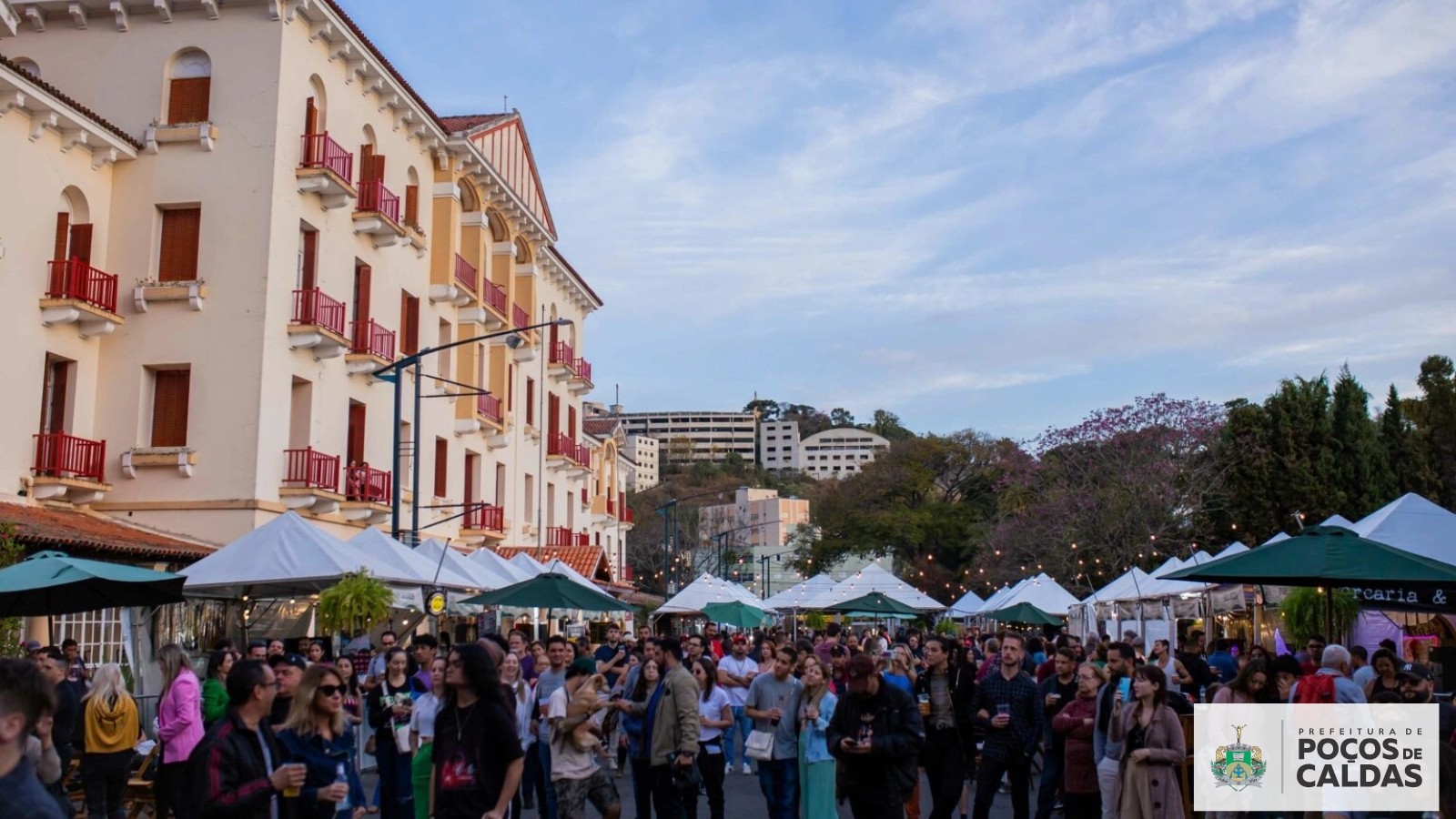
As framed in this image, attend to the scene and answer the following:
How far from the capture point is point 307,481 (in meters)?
26.7

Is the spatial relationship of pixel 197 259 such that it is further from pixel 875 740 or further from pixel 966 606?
pixel 966 606

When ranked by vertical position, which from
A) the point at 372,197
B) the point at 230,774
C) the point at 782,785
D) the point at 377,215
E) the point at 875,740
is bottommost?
the point at 782,785

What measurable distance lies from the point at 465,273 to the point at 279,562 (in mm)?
21508

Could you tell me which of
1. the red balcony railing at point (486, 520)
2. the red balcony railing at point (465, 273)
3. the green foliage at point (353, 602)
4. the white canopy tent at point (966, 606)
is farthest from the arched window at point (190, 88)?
Result: the white canopy tent at point (966, 606)

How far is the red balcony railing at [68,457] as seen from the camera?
77.6 ft

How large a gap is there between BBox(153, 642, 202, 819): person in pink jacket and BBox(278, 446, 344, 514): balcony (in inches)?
635

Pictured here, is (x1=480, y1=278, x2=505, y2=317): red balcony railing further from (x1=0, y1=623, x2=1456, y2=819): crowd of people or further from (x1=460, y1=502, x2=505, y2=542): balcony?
(x1=0, y1=623, x2=1456, y2=819): crowd of people

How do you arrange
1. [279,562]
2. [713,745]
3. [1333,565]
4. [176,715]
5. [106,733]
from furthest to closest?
[279,562]
[713,745]
[1333,565]
[106,733]
[176,715]

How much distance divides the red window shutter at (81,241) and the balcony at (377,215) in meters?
5.88

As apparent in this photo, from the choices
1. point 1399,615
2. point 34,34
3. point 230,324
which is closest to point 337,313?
point 230,324

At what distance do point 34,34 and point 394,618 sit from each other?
44.4ft

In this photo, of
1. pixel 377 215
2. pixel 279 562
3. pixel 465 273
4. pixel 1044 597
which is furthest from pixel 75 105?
pixel 1044 597

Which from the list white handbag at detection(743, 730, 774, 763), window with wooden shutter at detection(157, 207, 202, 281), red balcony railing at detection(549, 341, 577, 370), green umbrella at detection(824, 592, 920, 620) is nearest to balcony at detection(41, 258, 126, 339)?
window with wooden shutter at detection(157, 207, 202, 281)

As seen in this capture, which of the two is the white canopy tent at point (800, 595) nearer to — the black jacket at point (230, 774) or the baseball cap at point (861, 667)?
the baseball cap at point (861, 667)
